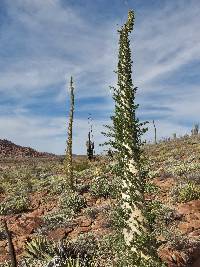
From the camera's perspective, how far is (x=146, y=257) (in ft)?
24.8

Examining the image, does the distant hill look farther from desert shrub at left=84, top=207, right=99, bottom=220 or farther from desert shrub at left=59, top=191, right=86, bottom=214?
desert shrub at left=84, top=207, right=99, bottom=220

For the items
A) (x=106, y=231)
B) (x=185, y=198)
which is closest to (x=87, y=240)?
(x=106, y=231)

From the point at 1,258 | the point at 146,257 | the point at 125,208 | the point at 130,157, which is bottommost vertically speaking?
the point at 1,258

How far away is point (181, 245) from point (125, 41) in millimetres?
6165

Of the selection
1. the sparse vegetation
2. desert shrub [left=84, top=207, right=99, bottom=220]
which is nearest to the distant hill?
the sparse vegetation

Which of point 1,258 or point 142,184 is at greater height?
point 142,184

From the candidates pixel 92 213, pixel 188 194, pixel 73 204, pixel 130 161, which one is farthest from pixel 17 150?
pixel 130 161

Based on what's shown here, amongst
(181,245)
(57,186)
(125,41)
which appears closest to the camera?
(125,41)

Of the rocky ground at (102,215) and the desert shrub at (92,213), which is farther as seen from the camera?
the desert shrub at (92,213)

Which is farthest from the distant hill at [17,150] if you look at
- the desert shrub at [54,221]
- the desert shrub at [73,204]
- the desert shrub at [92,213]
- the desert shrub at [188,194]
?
the desert shrub at [188,194]

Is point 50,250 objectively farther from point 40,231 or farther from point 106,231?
point 40,231

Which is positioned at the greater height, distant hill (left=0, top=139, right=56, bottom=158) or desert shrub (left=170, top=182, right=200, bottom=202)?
distant hill (left=0, top=139, right=56, bottom=158)

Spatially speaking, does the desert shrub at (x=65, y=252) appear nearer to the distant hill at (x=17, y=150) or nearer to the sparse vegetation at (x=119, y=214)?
the sparse vegetation at (x=119, y=214)

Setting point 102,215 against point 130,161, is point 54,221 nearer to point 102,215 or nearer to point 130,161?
point 102,215
